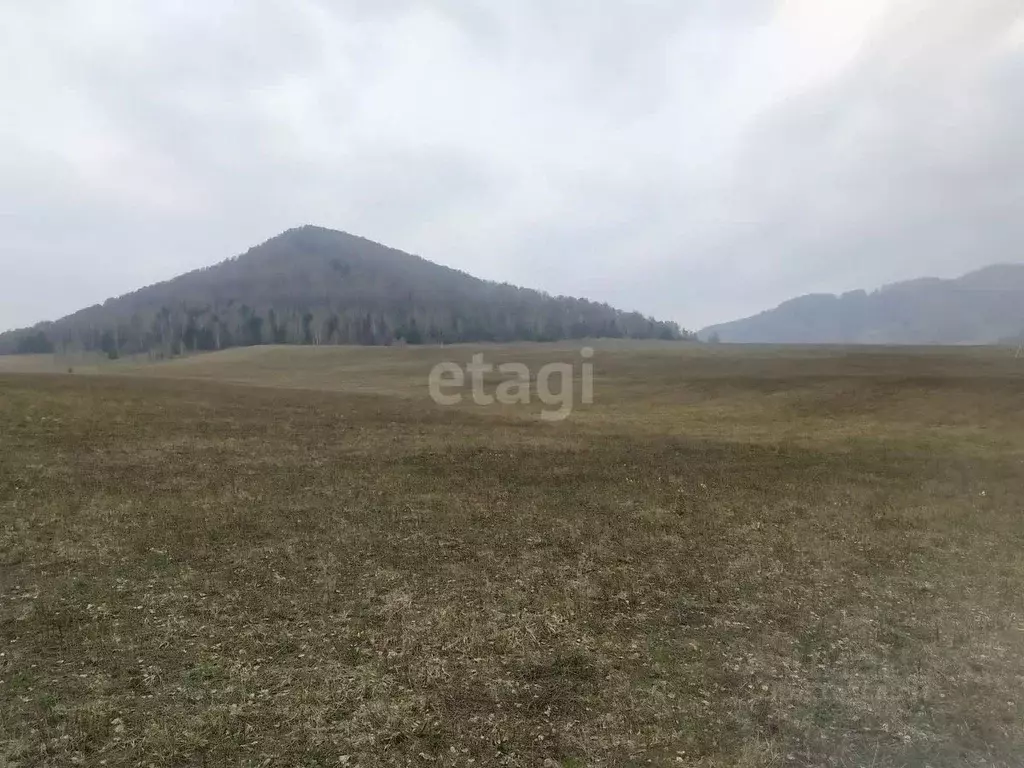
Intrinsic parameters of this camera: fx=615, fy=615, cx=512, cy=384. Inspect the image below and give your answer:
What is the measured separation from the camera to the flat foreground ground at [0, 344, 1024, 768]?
712 centimetres

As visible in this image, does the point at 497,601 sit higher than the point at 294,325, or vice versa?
the point at 294,325

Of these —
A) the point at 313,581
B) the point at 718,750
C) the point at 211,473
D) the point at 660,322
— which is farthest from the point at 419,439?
the point at 660,322

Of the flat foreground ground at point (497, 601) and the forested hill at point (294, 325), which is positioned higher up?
the forested hill at point (294, 325)

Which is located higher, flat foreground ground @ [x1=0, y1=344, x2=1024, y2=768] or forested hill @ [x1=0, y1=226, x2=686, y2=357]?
forested hill @ [x1=0, y1=226, x2=686, y2=357]

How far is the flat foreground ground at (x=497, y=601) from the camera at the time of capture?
23.4 feet

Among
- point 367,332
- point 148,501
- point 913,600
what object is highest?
point 367,332

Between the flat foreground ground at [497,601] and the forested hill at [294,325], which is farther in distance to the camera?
the forested hill at [294,325]

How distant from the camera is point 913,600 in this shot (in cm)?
1138

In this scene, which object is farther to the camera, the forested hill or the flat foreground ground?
the forested hill

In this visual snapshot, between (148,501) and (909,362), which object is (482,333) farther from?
(148,501)

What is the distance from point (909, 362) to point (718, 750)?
60895 mm

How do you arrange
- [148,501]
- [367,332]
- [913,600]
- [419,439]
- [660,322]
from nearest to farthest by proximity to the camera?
[913,600], [148,501], [419,439], [367,332], [660,322]

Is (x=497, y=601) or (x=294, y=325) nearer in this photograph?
(x=497, y=601)

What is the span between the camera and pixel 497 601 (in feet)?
36.0
